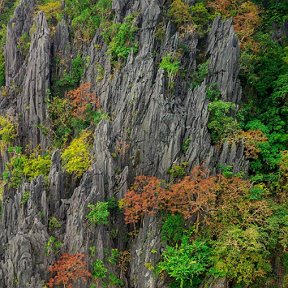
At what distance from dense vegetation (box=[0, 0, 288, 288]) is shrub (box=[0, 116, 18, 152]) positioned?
85 millimetres

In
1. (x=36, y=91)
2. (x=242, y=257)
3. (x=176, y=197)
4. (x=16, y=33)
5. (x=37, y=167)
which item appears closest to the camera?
(x=242, y=257)

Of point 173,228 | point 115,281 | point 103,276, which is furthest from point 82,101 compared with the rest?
point 115,281

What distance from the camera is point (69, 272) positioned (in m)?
24.8

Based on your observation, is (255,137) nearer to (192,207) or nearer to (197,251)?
(192,207)

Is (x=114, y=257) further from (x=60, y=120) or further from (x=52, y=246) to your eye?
(x=60, y=120)

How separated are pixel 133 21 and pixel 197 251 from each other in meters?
19.9

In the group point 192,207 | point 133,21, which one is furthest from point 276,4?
point 192,207

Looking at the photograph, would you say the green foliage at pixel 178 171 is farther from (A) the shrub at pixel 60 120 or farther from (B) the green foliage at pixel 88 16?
(B) the green foliage at pixel 88 16

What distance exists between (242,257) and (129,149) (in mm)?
11406

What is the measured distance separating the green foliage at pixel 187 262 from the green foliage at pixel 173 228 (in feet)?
2.49

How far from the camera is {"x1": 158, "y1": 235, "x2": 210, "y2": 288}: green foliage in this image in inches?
936

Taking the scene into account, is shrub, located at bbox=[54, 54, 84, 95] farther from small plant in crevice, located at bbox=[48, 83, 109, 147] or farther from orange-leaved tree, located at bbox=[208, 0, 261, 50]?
orange-leaved tree, located at bbox=[208, 0, 261, 50]

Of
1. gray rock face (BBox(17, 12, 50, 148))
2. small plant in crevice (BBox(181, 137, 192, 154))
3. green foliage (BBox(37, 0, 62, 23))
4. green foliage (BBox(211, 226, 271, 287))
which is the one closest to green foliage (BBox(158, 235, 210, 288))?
green foliage (BBox(211, 226, 271, 287))

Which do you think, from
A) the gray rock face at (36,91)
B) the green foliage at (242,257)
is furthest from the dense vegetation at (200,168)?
the gray rock face at (36,91)
